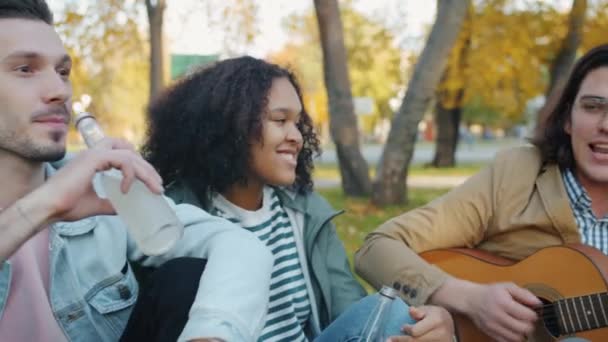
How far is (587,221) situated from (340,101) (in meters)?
7.78

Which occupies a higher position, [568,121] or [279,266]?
[568,121]

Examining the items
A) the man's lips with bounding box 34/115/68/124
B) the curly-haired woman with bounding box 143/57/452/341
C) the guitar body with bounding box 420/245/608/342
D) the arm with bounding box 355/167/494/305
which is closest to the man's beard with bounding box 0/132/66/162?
the man's lips with bounding box 34/115/68/124

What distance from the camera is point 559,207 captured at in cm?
254

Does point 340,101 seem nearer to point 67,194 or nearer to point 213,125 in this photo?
point 213,125

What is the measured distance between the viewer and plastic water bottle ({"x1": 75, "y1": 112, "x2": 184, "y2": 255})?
5.51ft

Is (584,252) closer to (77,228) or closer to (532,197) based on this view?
(532,197)

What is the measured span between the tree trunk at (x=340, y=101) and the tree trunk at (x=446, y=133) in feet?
34.3

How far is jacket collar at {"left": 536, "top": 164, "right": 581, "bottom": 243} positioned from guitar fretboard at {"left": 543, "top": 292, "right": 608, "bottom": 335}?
0.29 meters

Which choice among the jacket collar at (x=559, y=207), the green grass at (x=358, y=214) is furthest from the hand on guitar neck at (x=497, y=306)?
the green grass at (x=358, y=214)

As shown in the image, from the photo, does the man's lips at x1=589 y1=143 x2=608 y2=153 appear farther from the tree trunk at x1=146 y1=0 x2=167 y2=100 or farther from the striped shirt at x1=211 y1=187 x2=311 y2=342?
the tree trunk at x1=146 y1=0 x2=167 y2=100

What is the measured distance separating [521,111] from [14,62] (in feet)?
60.0

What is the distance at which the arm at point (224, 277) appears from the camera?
67.3 inches

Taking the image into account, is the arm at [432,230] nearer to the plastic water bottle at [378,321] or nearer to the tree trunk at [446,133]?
the plastic water bottle at [378,321]

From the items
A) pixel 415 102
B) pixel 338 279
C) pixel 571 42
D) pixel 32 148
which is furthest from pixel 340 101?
pixel 32 148
